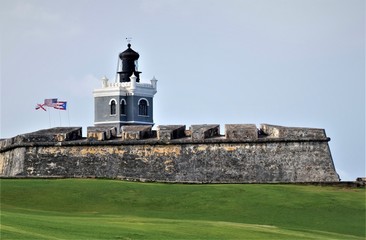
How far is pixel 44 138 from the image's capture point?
4219 cm

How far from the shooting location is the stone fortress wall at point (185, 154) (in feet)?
129

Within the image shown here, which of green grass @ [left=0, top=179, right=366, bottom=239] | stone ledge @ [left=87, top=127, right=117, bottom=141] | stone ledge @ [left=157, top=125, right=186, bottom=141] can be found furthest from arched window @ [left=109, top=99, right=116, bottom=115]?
green grass @ [left=0, top=179, right=366, bottom=239]

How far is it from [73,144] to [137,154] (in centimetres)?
303

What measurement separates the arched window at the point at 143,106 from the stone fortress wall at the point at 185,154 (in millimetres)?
38137

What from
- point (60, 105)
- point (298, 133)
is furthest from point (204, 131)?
point (60, 105)

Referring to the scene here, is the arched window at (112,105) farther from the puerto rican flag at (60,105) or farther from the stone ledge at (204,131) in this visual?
the stone ledge at (204,131)

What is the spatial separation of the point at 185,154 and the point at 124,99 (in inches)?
1583

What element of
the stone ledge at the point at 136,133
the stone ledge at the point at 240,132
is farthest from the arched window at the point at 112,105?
the stone ledge at the point at 240,132

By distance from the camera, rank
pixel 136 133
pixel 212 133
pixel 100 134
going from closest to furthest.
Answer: pixel 212 133, pixel 136 133, pixel 100 134

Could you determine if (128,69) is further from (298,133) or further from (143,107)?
(298,133)

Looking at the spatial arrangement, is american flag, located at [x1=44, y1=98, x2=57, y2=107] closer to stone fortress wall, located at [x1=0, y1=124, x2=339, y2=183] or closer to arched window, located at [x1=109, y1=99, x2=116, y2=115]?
stone fortress wall, located at [x1=0, y1=124, x2=339, y2=183]

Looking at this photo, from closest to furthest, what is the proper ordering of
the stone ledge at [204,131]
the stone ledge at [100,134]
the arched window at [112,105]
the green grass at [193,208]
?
the green grass at [193,208]
the stone ledge at [204,131]
the stone ledge at [100,134]
the arched window at [112,105]

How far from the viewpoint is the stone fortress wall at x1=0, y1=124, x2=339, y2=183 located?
39.4 meters

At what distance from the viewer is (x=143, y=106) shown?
81062 millimetres
